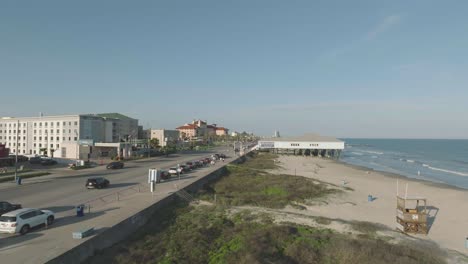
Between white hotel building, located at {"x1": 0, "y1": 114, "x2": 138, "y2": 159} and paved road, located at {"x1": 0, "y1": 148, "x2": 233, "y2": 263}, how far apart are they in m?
39.9

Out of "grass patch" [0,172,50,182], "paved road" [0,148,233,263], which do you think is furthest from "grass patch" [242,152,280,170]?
"grass patch" [0,172,50,182]

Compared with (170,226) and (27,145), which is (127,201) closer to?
(170,226)

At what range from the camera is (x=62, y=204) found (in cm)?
2692

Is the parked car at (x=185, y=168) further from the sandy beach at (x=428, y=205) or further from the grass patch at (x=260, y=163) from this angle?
the sandy beach at (x=428, y=205)

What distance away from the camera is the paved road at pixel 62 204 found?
621 inches

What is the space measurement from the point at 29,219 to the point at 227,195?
19.3m

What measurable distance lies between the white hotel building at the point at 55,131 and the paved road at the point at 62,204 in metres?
39.9

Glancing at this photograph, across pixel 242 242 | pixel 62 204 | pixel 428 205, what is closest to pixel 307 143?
pixel 428 205

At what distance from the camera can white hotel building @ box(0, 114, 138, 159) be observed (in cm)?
8294

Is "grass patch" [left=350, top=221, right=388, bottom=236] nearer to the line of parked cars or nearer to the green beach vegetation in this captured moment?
the green beach vegetation

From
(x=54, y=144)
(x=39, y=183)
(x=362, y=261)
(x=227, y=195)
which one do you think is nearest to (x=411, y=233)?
(x=362, y=261)

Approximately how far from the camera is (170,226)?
881 inches

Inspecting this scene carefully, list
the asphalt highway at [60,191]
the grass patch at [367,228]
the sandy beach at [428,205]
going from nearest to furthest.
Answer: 1. the grass patch at [367,228]
2. the sandy beach at [428,205]
3. the asphalt highway at [60,191]

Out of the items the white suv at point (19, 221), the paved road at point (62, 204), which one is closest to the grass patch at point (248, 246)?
the paved road at point (62, 204)
